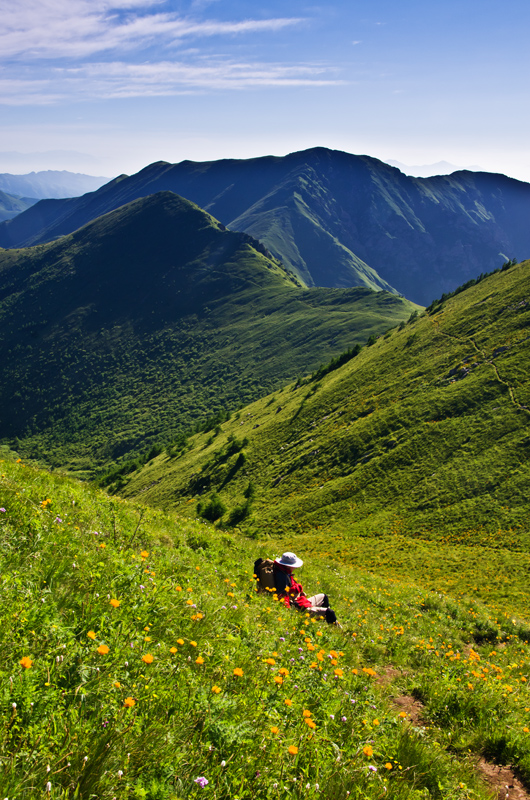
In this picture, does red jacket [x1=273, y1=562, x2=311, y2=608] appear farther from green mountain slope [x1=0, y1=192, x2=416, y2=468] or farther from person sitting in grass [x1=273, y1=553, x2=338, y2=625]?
green mountain slope [x1=0, y1=192, x2=416, y2=468]

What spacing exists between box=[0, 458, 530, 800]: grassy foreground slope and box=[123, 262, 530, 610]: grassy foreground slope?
17.9m

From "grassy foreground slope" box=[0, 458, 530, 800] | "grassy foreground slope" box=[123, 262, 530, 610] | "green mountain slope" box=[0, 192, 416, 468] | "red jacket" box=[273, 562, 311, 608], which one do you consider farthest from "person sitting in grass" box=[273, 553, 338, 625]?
"green mountain slope" box=[0, 192, 416, 468]

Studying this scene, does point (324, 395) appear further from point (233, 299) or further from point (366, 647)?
point (233, 299)

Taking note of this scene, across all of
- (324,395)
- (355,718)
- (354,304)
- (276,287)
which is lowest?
(324,395)

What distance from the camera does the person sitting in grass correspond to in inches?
321

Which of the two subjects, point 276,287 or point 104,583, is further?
point 276,287

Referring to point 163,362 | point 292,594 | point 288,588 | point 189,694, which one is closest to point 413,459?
point 292,594

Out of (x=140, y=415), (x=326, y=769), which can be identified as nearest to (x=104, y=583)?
(x=326, y=769)

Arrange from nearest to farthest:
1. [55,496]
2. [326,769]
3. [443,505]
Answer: [326,769] < [55,496] < [443,505]

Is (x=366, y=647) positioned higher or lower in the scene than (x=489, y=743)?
lower

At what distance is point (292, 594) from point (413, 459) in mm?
37079

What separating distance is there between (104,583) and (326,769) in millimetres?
2857

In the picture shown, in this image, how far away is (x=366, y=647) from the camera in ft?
25.1

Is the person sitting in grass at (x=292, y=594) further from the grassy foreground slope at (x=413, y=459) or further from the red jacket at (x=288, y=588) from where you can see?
the grassy foreground slope at (x=413, y=459)
